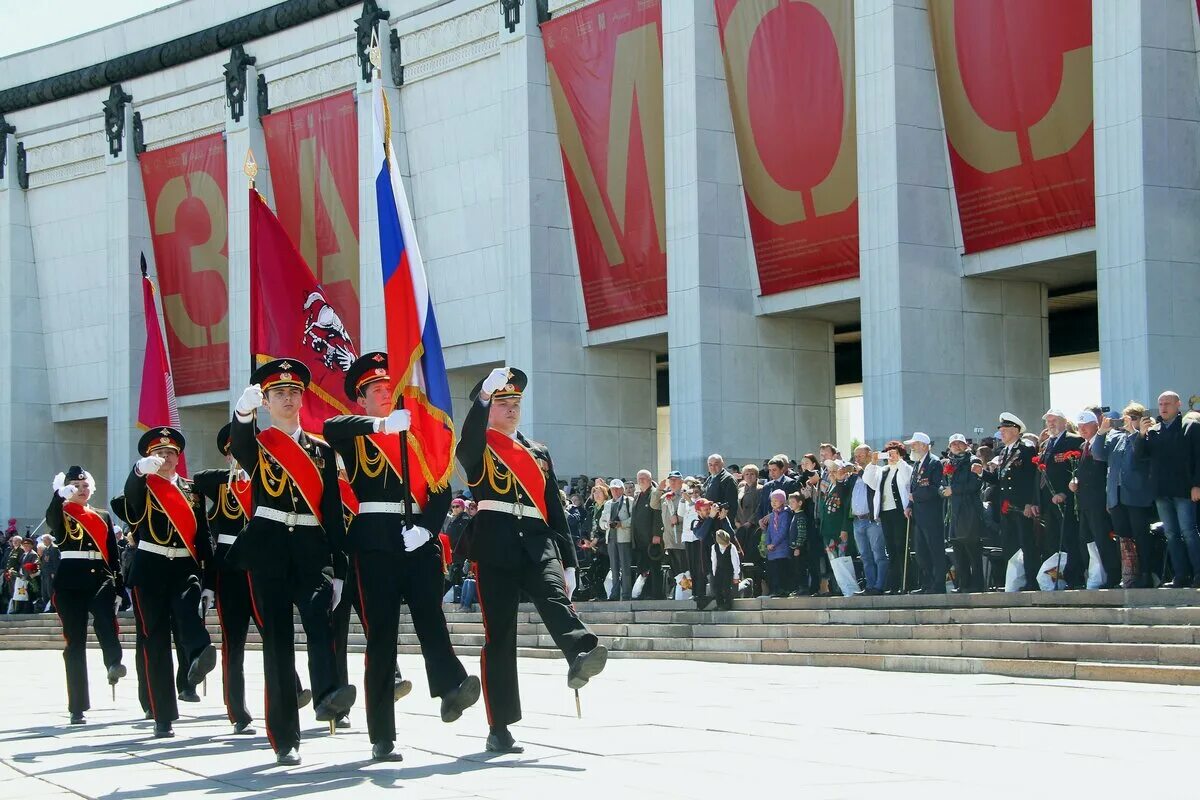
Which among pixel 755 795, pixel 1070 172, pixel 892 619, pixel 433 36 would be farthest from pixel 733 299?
pixel 755 795

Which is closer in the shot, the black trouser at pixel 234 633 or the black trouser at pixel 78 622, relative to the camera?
the black trouser at pixel 234 633

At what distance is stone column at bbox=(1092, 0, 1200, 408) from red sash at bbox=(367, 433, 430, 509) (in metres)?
15.3

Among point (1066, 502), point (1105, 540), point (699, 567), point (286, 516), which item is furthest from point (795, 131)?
point (286, 516)

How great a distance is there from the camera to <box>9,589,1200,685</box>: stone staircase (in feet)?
46.4

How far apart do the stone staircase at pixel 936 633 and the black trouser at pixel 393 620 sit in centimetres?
636

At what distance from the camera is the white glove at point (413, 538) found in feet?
30.5

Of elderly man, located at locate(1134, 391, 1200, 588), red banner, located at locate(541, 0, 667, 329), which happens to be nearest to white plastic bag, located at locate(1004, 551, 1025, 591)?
elderly man, located at locate(1134, 391, 1200, 588)

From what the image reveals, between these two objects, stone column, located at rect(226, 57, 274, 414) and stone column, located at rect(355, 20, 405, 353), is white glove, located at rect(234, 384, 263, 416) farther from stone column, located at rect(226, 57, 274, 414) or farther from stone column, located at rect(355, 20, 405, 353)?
stone column, located at rect(226, 57, 274, 414)

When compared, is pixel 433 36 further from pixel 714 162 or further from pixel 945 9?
pixel 945 9

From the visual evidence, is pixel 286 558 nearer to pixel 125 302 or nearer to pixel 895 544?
pixel 895 544

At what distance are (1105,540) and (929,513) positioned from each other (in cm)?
225

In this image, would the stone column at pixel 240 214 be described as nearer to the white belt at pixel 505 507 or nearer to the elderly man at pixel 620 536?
the elderly man at pixel 620 536

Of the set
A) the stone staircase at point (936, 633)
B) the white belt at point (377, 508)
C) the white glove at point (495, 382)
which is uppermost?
the white glove at point (495, 382)

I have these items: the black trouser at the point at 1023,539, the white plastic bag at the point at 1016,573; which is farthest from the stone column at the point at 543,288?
the black trouser at the point at 1023,539
